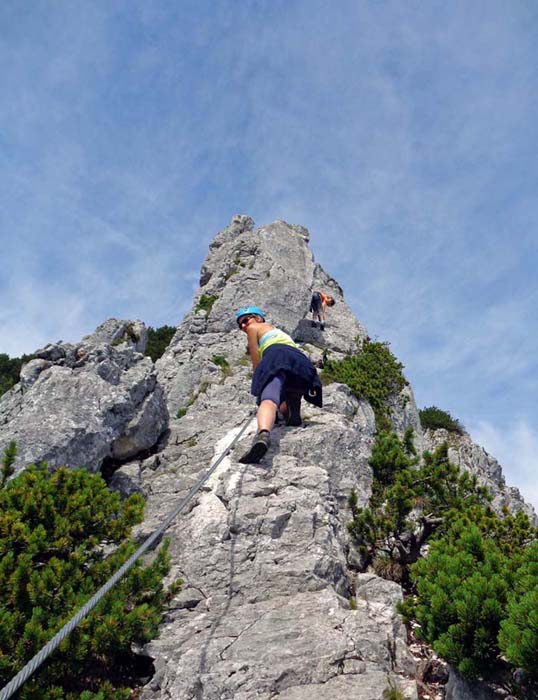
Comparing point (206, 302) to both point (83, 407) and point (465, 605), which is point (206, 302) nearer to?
point (83, 407)

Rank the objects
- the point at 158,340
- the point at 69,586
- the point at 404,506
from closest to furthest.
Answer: the point at 69,586 → the point at 404,506 → the point at 158,340

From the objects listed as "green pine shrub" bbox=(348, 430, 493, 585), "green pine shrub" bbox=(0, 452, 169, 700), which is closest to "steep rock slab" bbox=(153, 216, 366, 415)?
"green pine shrub" bbox=(348, 430, 493, 585)

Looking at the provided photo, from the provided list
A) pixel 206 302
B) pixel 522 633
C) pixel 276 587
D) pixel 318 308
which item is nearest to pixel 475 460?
pixel 318 308

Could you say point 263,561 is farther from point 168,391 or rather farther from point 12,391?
point 168,391

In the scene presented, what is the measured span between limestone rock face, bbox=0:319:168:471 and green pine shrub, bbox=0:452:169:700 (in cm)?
175

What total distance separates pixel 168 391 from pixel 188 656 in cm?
1068

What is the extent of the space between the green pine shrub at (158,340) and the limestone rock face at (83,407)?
12.5 meters

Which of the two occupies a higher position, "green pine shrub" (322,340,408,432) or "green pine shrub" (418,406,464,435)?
"green pine shrub" (418,406,464,435)

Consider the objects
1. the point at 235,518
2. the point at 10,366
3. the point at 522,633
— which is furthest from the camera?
the point at 10,366

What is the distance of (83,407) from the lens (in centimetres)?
865

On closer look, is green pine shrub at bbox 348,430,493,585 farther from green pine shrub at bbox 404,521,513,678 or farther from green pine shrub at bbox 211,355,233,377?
green pine shrub at bbox 211,355,233,377

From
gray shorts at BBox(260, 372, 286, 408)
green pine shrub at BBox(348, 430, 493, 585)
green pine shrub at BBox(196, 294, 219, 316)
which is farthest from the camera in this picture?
green pine shrub at BBox(196, 294, 219, 316)

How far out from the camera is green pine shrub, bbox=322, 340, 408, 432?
49.8ft

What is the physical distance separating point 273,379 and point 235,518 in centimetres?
254
